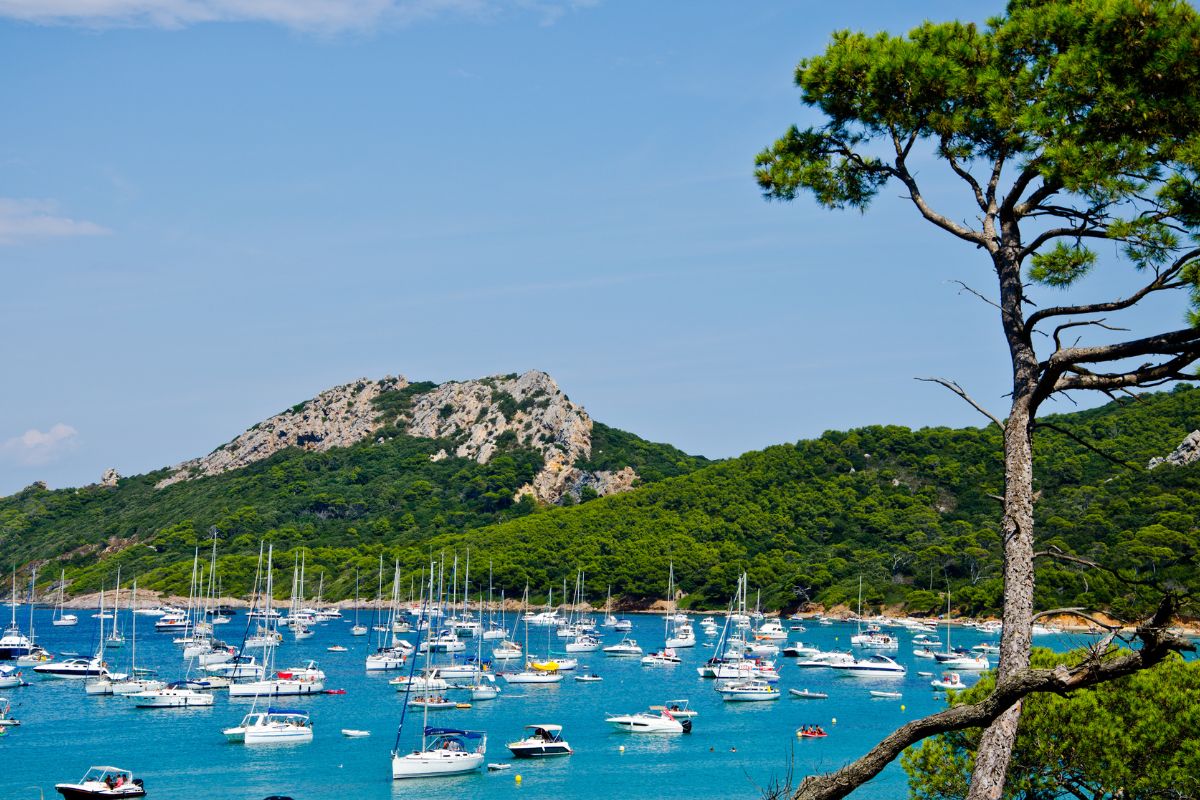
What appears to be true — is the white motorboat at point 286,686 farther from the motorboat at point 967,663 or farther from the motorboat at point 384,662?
the motorboat at point 967,663

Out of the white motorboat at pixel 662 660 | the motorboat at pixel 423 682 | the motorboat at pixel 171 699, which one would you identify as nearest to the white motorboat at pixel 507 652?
the white motorboat at pixel 662 660

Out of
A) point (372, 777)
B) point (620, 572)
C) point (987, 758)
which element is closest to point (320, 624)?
point (620, 572)

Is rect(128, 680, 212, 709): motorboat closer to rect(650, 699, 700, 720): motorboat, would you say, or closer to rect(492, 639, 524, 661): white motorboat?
rect(650, 699, 700, 720): motorboat

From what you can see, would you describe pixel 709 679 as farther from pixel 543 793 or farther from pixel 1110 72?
pixel 1110 72

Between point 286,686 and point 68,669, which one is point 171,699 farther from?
point 68,669

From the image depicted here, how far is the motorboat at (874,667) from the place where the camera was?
266 feet

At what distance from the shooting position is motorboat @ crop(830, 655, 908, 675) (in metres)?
80.9

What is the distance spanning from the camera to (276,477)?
194625mm

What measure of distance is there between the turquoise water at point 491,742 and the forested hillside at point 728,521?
105 ft

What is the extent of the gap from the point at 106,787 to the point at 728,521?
11486cm

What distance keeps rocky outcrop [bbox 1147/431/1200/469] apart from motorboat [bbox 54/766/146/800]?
10173 centimetres

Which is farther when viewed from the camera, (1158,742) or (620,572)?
(620,572)

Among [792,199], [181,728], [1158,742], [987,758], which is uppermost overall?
[792,199]

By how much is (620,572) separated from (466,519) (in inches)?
1703
